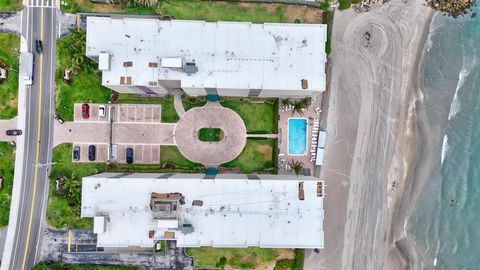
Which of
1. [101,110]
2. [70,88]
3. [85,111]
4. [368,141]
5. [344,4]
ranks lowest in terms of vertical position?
[368,141]

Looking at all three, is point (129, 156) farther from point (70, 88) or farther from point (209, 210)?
point (209, 210)

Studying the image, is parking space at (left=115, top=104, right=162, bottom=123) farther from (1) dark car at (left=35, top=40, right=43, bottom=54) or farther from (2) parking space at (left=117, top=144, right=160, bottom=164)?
(1) dark car at (left=35, top=40, right=43, bottom=54)

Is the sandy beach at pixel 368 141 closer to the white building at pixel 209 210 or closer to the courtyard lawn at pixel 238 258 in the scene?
the courtyard lawn at pixel 238 258

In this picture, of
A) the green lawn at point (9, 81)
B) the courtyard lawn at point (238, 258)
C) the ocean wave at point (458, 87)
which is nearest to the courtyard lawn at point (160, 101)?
the green lawn at point (9, 81)

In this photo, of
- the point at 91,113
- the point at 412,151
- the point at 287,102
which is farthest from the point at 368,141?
the point at 91,113

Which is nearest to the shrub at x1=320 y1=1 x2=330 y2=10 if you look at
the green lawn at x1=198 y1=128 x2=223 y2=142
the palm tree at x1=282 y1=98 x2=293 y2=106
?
the palm tree at x1=282 y1=98 x2=293 y2=106

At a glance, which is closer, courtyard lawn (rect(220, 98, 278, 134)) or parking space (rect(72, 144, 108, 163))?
parking space (rect(72, 144, 108, 163))
